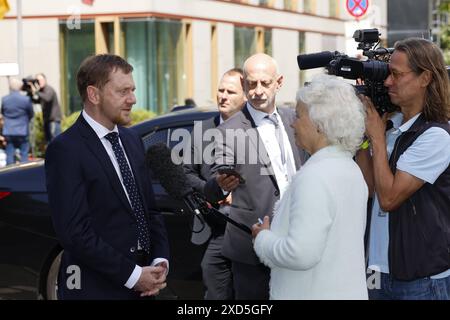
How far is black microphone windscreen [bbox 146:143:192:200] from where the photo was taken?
483 cm

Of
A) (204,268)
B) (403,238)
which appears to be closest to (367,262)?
(403,238)

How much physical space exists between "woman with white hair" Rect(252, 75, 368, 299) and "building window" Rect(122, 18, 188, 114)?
2253 centimetres

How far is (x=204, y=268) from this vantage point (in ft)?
20.0

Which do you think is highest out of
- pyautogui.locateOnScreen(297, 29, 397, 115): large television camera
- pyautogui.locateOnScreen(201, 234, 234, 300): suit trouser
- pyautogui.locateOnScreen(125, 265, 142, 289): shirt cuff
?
pyautogui.locateOnScreen(297, 29, 397, 115): large television camera

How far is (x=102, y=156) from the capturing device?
159 inches

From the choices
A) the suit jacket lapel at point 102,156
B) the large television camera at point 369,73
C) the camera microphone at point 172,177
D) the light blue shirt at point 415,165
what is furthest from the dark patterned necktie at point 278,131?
the suit jacket lapel at point 102,156

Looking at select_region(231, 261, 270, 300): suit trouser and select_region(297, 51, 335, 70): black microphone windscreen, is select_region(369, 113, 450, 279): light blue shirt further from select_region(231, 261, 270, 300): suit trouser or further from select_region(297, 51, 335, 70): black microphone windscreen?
select_region(231, 261, 270, 300): suit trouser

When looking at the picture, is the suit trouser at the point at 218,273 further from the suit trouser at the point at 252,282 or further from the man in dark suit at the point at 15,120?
the man in dark suit at the point at 15,120

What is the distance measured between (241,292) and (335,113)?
2002mm

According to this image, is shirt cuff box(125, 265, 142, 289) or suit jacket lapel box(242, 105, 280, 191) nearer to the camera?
shirt cuff box(125, 265, 142, 289)

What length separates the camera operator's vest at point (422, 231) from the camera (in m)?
4.06

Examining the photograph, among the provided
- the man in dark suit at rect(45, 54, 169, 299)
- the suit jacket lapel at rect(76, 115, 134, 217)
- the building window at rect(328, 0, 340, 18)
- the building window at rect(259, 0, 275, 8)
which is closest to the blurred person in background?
the building window at rect(259, 0, 275, 8)

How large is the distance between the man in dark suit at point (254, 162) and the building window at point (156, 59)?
20655mm
